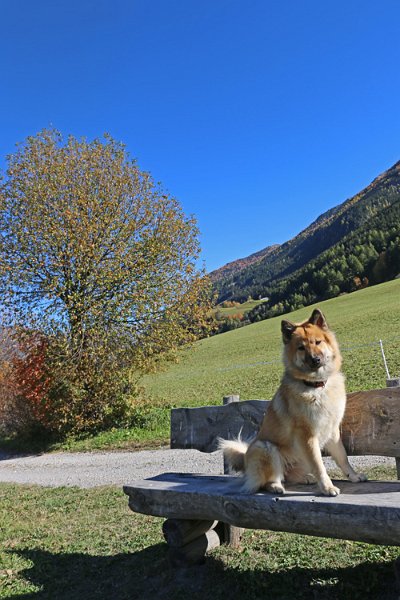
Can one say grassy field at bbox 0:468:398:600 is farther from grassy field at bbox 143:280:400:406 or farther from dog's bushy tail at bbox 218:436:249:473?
grassy field at bbox 143:280:400:406

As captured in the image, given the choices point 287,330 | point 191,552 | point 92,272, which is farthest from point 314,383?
point 92,272

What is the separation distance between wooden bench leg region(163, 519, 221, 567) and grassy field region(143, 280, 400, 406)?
1343 cm

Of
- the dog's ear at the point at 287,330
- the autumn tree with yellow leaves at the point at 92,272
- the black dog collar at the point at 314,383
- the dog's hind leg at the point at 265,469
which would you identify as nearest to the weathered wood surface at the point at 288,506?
the dog's hind leg at the point at 265,469

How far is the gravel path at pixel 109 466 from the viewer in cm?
1029

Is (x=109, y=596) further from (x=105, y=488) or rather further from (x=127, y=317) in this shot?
(x=127, y=317)

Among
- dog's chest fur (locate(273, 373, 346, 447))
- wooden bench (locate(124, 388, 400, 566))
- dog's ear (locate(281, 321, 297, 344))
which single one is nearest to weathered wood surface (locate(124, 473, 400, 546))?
wooden bench (locate(124, 388, 400, 566))

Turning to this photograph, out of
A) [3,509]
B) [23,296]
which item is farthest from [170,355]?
[3,509]

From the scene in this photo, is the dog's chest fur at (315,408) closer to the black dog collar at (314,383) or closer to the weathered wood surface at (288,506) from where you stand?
the black dog collar at (314,383)

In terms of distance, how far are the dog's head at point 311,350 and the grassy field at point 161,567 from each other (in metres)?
1.75

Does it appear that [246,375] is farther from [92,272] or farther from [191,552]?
[191,552]

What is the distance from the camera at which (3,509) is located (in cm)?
864

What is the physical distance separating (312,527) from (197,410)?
246cm

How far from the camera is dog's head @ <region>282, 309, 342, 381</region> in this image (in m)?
3.84

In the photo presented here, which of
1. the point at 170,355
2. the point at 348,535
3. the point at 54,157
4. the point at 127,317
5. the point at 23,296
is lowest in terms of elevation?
the point at 348,535
